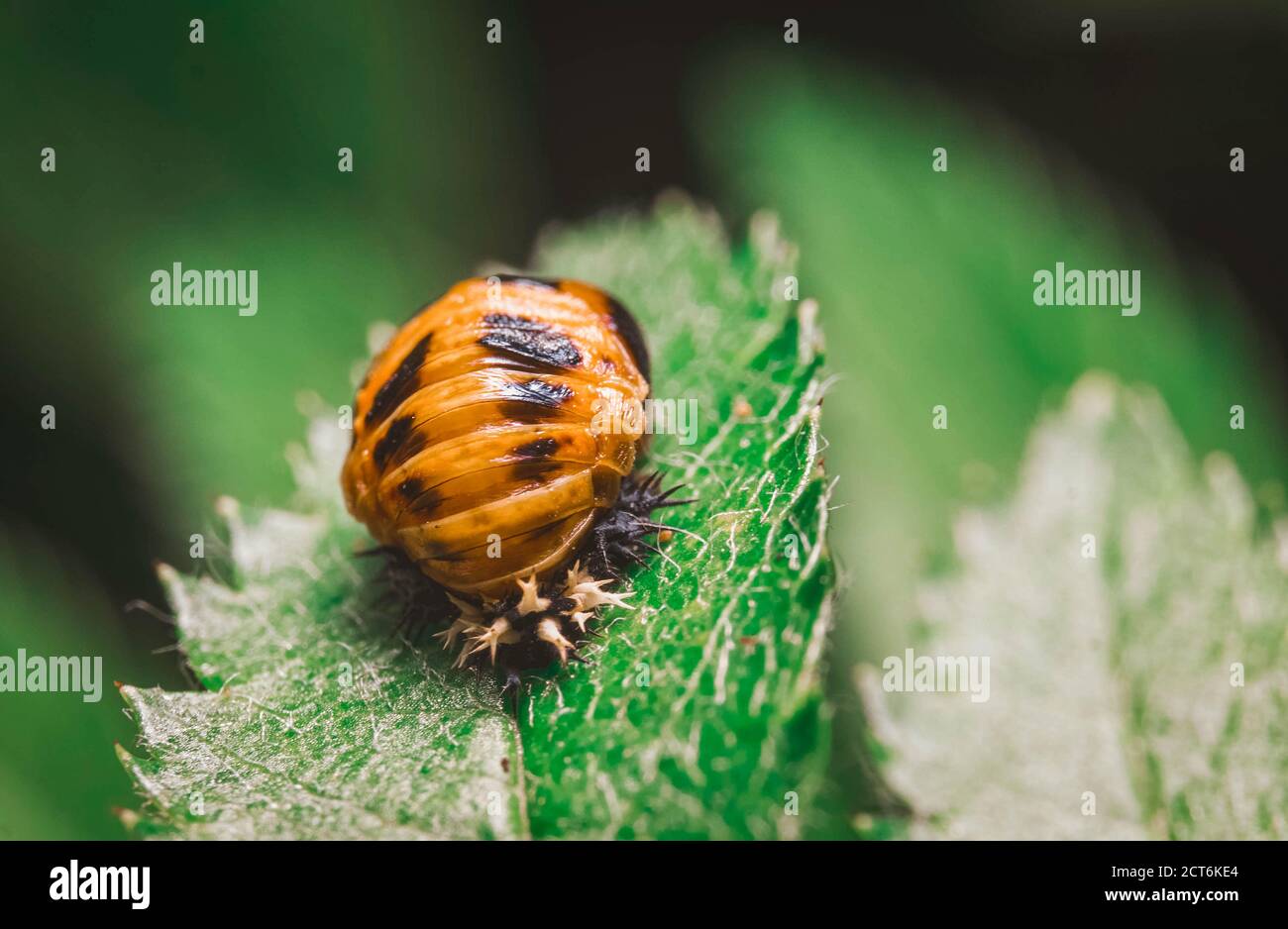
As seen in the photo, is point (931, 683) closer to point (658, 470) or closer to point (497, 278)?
Result: point (658, 470)

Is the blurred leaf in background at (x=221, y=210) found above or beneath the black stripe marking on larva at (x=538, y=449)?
above

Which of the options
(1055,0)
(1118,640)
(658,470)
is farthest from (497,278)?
(1055,0)

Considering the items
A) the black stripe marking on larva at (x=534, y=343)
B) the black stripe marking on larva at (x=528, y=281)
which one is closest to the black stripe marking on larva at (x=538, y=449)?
the black stripe marking on larva at (x=534, y=343)

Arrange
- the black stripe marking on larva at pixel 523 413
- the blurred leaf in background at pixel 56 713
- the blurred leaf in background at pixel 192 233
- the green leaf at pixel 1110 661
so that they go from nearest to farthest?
the black stripe marking on larva at pixel 523 413 < the green leaf at pixel 1110 661 < the blurred leaf in background at pixel 56 713 < the blurred leaf in background at pixel 192 233

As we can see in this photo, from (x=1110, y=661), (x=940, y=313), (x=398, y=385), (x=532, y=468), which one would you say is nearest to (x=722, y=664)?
(x=532, y=468)

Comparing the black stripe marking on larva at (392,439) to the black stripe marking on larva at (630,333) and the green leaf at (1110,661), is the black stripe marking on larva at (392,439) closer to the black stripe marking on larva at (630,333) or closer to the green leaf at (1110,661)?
the black stripe marking on larva at (630,333)
